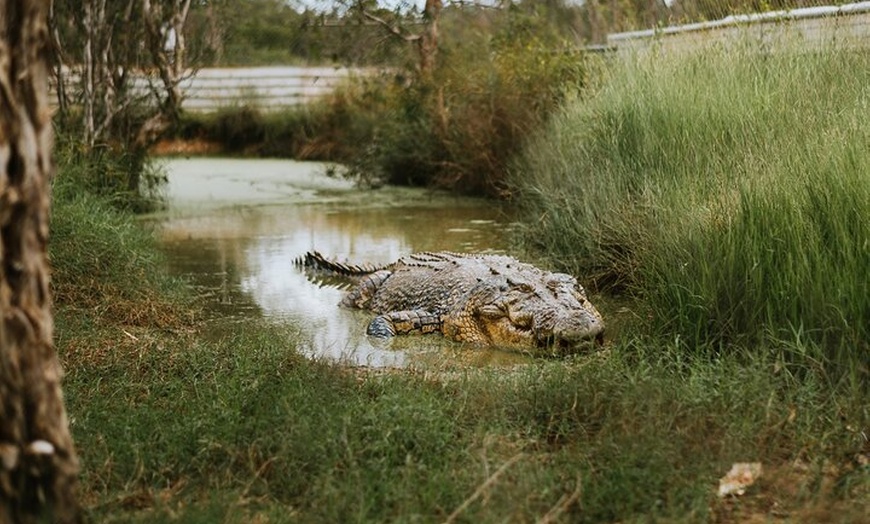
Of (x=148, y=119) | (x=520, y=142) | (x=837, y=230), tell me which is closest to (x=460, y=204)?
(x=520, y=142)

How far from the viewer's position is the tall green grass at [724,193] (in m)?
4.22

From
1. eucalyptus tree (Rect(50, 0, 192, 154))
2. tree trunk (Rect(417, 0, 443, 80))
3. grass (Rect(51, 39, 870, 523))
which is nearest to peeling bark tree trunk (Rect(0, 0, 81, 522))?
grass (Rect(51, 39, 870, 523))

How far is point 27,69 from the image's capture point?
2453 mm

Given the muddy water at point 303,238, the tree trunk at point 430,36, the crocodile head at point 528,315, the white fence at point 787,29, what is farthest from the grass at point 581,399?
the tree trunk at point 430,36

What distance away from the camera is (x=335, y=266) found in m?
7.81

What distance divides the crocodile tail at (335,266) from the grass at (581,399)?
5.42ft

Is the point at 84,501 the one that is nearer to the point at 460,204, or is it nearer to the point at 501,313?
the point at 501,313

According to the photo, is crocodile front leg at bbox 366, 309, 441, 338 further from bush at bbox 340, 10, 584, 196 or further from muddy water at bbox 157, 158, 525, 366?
bush at bbox 340, 10, 584, 196

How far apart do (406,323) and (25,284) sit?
3613mm

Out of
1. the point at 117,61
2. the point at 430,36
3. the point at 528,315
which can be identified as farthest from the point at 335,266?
the point at 430,36

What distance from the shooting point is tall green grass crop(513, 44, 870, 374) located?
4219 mm

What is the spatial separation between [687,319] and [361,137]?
10.7m

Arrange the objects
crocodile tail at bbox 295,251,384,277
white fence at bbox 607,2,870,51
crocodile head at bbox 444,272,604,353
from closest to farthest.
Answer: crocodile head at bbox 444,272,604,353, crocodile tail at bbox 295,251,384,277, white fence at bbox 607,2,870,51

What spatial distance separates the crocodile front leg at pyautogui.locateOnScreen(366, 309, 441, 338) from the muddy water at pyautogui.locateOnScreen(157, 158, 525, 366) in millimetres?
91
